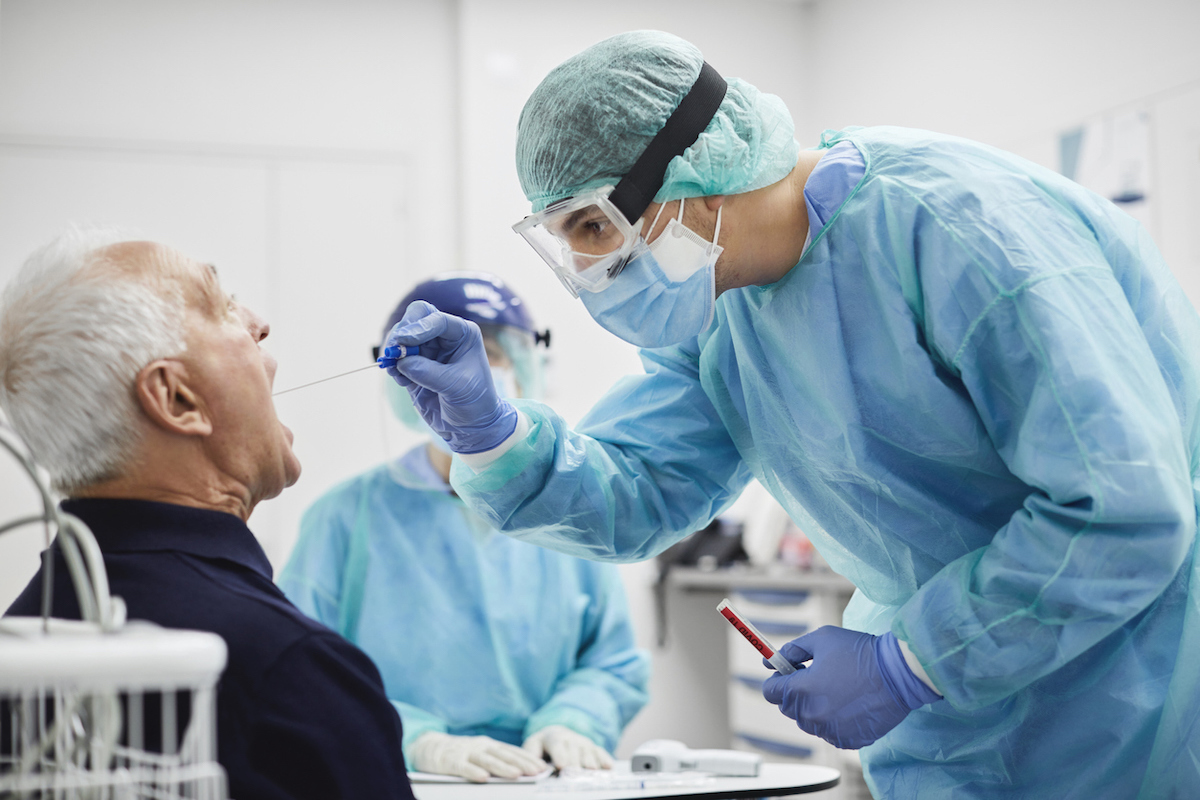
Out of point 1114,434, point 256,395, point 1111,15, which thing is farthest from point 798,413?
point 1111,15

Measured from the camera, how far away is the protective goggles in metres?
1.20

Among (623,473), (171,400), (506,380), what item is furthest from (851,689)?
(506,380)

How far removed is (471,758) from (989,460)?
3.10ft

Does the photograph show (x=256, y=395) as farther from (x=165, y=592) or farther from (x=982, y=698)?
(x=982, y=698)

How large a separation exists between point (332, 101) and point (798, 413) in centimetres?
314

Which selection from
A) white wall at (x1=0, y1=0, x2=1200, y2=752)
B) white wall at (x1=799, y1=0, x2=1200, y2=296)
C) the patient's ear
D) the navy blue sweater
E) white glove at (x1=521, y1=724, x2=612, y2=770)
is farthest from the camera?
white wall at (x1=0, y1=0, x2=1200, y2=752)

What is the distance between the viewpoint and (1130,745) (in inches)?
43.3

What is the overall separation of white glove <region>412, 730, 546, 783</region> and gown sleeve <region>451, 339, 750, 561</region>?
38cm

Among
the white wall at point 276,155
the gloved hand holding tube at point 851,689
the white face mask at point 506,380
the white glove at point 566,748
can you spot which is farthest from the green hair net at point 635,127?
the white wall at point 276,155

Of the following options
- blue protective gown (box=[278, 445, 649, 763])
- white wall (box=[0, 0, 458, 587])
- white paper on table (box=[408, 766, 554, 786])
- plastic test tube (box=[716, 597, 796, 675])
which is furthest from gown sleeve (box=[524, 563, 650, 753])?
white wall (box=[0, 0, 458, 587])

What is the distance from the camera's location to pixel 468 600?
2078 mm

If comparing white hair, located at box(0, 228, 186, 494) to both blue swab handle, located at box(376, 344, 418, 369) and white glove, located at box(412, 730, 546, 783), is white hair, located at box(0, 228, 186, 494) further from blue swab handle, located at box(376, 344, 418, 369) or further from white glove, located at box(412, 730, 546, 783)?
white glove, located at box(412, 730, 546, 783)

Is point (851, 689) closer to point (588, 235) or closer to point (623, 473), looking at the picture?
point (623, 473)

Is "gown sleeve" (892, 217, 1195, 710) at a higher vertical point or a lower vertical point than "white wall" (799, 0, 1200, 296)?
lower
